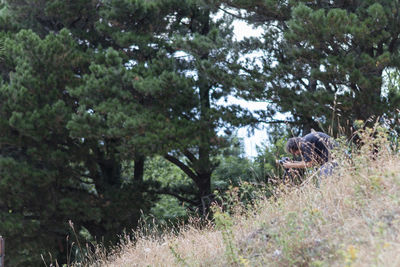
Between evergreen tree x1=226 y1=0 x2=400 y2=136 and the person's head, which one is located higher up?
evergreen tree x1=226 y1=0 x2=400 y2=136

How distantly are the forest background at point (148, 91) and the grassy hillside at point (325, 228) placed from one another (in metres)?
4.32

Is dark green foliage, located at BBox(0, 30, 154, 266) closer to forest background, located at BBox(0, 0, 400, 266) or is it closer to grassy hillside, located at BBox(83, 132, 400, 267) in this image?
forest background, located at BBox(0, 0, 400, 266)

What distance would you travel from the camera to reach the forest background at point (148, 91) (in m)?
9.38

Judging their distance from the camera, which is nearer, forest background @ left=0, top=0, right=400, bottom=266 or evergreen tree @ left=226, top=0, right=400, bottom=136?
evergreen tree @ left=226, top=0, right=400, bottom=136

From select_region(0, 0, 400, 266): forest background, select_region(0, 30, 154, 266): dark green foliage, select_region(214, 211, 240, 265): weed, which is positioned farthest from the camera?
select_region(0, 30, 154, 266): dark green foliage

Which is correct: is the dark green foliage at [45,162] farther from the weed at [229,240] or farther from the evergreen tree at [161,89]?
the weed at [229,240]

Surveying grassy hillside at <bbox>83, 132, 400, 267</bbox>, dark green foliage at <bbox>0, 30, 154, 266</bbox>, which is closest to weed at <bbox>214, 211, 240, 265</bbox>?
grassy hillside at <bbox>83, 132, 400, 267</bbox>

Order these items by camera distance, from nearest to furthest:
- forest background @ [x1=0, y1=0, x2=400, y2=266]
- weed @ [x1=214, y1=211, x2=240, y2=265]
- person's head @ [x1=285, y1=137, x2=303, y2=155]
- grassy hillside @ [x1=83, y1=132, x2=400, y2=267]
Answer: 1. grassy hillside @ [x1=83, y1=132, x2=400, y2=267]
2. weed @ [x1=214, y1=211, x2=240, y2=265]
3. person's head @ [x1=285, y1=137, x2=303, y2=155]
4. forest background @ [x1=0, y1=0, x2=400, y2=266]

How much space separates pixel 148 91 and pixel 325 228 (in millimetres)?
6915

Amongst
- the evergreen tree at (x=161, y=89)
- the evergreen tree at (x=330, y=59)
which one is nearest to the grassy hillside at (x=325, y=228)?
the evergreen tree at (x=330, y=59)

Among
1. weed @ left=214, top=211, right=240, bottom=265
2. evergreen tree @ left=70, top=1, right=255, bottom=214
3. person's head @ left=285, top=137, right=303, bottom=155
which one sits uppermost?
evergreen tree @ left=70, top=1, right=255, bottom=214

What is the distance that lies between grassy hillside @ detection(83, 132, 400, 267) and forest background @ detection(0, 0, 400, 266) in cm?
432

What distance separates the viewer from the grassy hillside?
3.47 metres

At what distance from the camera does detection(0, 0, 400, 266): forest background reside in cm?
938
